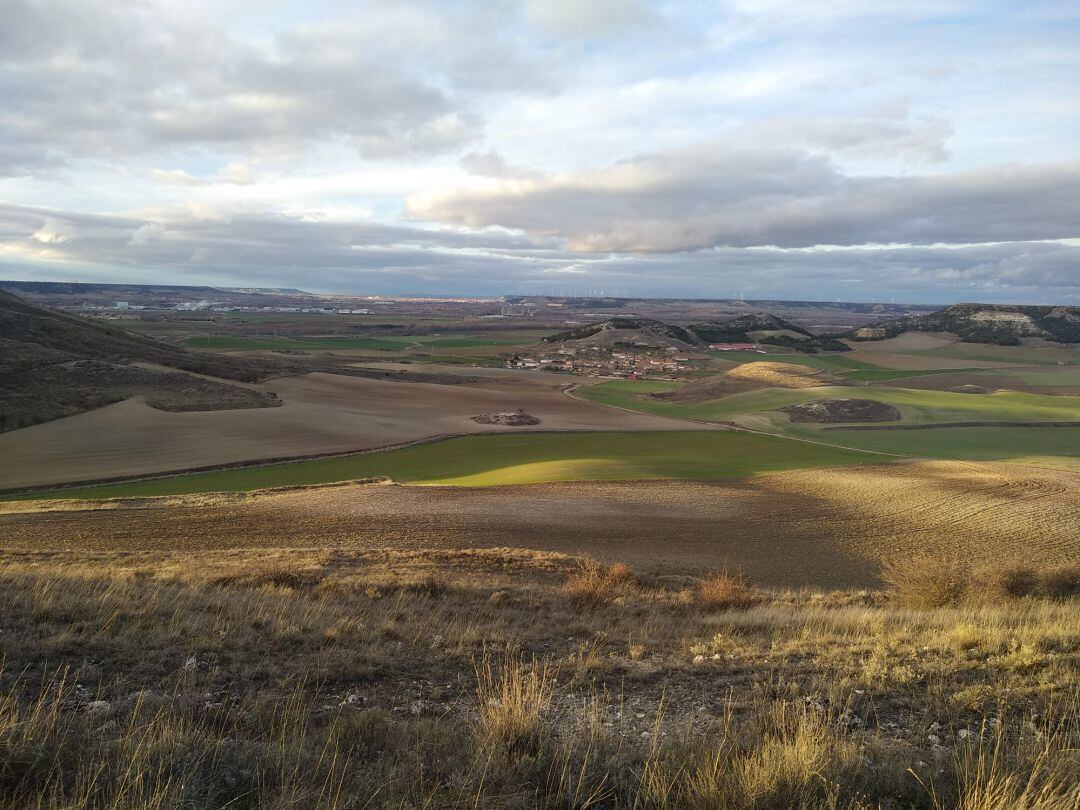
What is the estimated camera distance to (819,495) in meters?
31.2

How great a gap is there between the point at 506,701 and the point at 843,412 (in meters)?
62.5

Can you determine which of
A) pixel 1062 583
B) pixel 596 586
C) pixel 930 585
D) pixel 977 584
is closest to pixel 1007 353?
pixel 1062 583

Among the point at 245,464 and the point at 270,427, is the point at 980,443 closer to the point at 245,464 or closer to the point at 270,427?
the point at 245,464

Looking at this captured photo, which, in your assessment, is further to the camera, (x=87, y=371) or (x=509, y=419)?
Result: (x=509, y=419)

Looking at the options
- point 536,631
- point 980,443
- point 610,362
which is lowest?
point 980,443

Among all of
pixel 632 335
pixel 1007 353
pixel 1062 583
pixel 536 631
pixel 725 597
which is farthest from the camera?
pixel 632 335

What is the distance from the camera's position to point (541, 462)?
41.8m

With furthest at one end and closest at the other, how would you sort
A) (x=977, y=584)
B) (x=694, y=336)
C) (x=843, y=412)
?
(x=694, y=336) < (x=843, y=412) < (x=977, y=584)

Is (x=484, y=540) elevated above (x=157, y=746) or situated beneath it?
situated beneath

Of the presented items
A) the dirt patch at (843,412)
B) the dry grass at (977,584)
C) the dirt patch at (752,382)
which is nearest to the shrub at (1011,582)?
the dry grass at (977,584)

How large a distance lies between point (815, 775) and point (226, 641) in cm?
659

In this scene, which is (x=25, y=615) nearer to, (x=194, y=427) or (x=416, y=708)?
(x=416, y=708)

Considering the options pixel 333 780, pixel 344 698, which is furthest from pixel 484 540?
pixel 333 780

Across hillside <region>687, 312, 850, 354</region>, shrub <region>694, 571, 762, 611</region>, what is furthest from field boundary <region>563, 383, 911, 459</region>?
hillside <region>687, 312, 850, 354</region>
